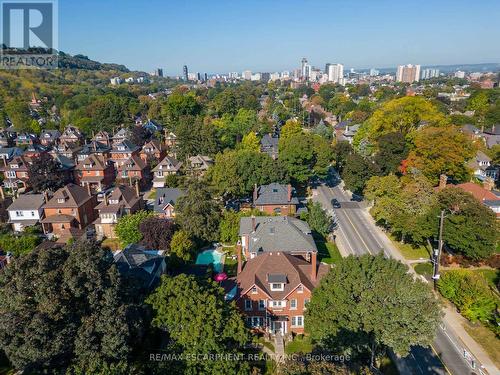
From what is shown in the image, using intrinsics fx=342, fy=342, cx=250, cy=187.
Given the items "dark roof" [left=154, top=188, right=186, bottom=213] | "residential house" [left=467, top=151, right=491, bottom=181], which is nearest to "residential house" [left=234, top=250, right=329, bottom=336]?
"dark roof" [left=154, top=188, right=186, bottom=213]

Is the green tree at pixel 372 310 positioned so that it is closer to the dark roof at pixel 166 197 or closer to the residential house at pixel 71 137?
the dark roof at pixel 166 197

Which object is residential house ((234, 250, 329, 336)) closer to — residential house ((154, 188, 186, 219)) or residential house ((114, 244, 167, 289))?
residential house ((114, 244, 167, 289))

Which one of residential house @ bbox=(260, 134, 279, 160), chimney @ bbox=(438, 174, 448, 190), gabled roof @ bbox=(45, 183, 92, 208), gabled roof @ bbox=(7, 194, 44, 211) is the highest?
residential house @ bbox=(260, 134, 279, 160)

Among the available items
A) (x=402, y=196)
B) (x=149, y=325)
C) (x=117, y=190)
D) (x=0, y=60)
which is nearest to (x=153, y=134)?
(x=117, y=190)

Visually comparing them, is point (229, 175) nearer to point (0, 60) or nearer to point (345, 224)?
point (345, 224)

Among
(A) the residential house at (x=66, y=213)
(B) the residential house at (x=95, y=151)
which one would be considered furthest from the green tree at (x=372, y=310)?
(B) the residential house at (x=95, y=151)
